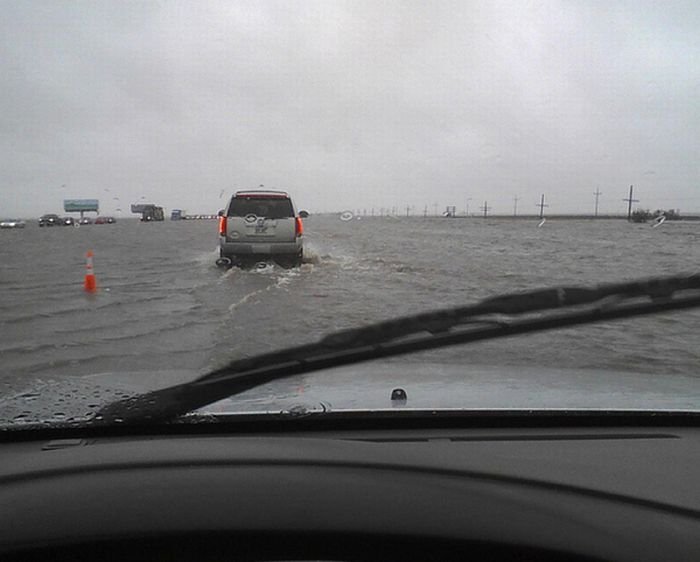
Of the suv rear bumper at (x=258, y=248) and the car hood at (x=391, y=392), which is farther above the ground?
the car hood at (x=391, y=392)

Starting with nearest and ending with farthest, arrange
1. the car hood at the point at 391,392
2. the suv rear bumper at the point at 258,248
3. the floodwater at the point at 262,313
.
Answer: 1. the car hood at the point at 391,392
2. the floodwater at the point at 262,313
3. the suv rear bumper at the point at 258,248

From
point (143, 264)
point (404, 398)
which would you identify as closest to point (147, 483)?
point (404, 398)

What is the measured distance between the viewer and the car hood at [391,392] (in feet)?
8.67

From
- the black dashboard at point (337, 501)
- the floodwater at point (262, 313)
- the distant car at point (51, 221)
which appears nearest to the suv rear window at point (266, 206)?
the floodwater at point (262, 313)

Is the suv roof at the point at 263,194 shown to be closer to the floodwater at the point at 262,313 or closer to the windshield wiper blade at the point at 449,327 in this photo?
the floodwater at the point at 262,313

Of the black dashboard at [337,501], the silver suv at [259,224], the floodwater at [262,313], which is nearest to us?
the black dashboard at [337,501]

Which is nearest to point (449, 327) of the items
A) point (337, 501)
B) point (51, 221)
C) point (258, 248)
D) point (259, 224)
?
point (337, 501)

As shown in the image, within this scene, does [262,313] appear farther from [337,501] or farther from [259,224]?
[337,501]

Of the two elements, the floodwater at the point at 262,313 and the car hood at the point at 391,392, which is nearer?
the car hood at the point at 391,392

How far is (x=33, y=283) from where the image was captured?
1650 centimetres

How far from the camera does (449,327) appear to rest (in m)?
2.43

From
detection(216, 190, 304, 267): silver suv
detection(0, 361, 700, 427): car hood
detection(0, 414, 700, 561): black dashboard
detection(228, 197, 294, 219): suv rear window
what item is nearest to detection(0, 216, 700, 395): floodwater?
detection(0, 361, 700, 427): car hood

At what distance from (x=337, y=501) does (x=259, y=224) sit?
1600cm

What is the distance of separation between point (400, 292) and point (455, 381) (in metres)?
10.4
